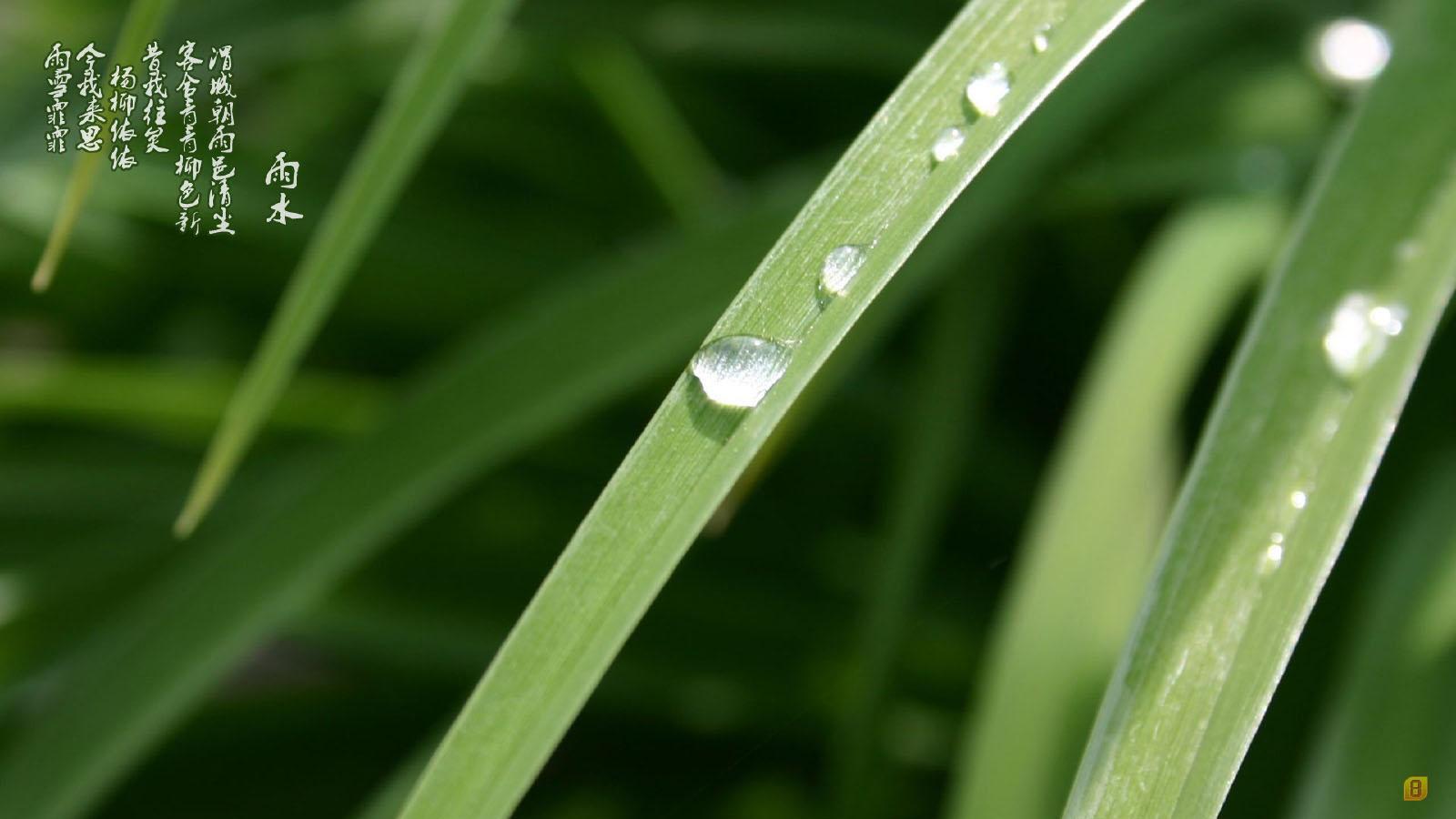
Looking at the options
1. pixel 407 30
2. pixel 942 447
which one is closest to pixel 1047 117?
pixel 942 447

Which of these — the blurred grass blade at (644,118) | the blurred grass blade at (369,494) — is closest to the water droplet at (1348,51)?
the blurred grass blade at (369,494)

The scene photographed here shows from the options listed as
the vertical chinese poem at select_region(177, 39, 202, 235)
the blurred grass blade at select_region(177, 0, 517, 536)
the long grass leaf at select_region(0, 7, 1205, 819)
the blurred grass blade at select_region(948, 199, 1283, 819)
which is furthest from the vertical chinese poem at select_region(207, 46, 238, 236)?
the blurred grass blade at select_region(948, 199, 1283, 819)

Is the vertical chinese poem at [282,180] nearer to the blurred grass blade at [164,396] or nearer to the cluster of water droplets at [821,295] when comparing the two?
Answer: the blurred grass blade at [164,396]

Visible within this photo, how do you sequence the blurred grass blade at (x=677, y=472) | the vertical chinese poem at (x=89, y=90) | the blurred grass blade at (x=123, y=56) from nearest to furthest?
the blurred grass blade at (x=677, y=472), the blurred grass blade at (x=123, y=56), the vertical chinese poem at (x=89, y=90)

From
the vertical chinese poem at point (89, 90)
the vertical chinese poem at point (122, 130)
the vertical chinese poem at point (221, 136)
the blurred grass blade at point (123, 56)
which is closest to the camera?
the blurred grass blade at point (123, 56)

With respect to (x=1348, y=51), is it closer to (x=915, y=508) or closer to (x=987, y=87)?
(x=915, y=508)

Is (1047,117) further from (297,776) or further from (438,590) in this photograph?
(297,776)

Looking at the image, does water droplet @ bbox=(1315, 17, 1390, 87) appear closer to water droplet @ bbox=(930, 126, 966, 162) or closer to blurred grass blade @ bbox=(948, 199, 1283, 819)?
blurred grass blade @ bbox=(948, 199, 1283, 819)
